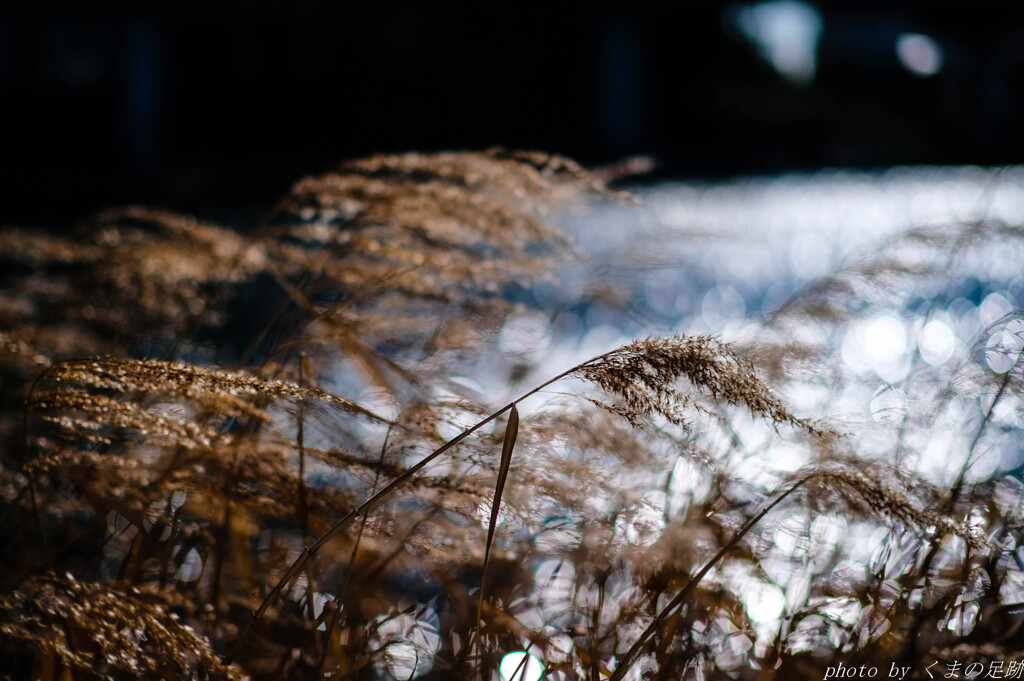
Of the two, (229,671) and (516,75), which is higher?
(516,75)

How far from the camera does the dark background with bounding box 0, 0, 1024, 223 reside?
Result: 8.98m

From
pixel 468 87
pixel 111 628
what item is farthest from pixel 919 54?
pixel 111 628

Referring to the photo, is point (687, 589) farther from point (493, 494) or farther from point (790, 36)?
point (790, 36)

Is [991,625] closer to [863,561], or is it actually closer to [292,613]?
[863,561]

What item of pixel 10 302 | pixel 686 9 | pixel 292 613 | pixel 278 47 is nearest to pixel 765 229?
pixel 10 302

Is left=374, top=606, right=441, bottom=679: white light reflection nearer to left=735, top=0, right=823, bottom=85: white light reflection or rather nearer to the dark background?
the dark background

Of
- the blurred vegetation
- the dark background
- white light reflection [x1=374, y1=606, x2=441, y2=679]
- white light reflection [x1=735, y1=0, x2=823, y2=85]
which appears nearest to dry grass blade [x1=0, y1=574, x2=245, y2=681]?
the blurred vegetation

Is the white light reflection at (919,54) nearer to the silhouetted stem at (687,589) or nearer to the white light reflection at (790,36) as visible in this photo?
A: the white light reflection at (790,36)

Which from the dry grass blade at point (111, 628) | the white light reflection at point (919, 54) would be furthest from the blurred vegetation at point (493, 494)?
the white light reflection at point (919, 54)

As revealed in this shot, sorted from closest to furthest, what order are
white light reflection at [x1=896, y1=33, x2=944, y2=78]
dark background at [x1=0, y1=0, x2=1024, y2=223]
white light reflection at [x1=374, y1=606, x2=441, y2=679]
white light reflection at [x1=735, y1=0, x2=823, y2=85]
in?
white light reflection at [x1=374, y1=606, x2=441, y2=679] → dark background at [x1=0, y1=0, x2=1024, y2=223] → white light reflection at [x1=896, y1=33, x2=944, y2=78] → white light reflection at [x1=735, y1=0, x2=823, y2=85]

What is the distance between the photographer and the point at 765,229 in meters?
5.18

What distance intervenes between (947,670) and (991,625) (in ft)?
0.43

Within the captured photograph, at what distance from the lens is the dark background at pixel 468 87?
29.5 feet

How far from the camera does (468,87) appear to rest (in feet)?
33.7
